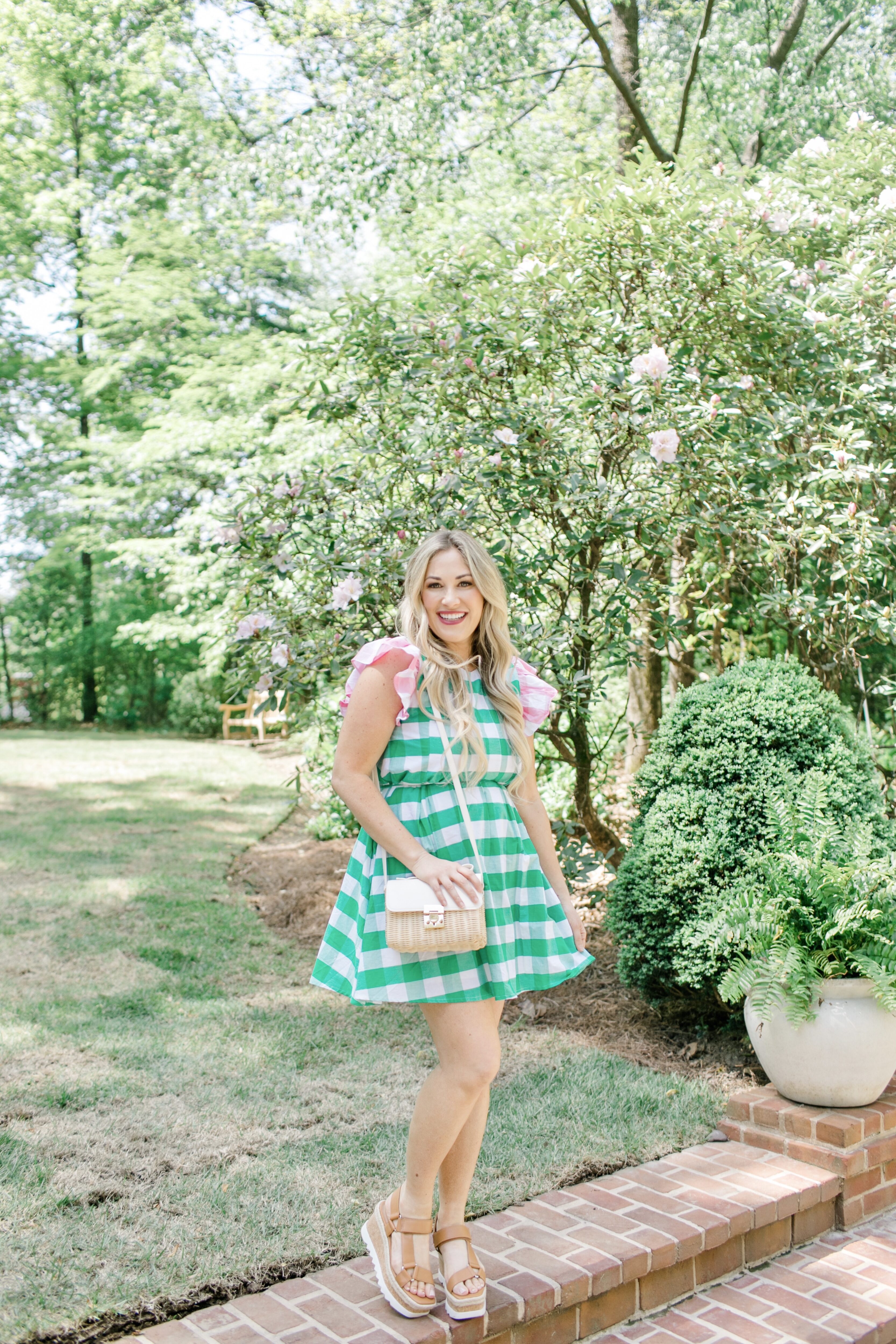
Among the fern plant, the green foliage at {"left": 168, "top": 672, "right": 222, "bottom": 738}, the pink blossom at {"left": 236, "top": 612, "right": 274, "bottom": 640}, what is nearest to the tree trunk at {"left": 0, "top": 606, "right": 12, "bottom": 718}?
the green foliage at {"left": 168, "top": 672, "right": 222, "bottom": 738}

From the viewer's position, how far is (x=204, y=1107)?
322cm

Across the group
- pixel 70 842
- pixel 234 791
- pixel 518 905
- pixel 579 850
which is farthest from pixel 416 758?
pixel 234 791

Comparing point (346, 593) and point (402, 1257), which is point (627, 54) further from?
point (402, 1257)

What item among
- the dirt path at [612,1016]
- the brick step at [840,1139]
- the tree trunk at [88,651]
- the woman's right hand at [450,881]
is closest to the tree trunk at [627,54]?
the dirt path at [612,1016]

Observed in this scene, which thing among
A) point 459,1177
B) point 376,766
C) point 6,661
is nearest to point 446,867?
point 376,766

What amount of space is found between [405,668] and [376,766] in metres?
0.22

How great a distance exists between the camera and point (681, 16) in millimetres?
10328

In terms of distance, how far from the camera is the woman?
2117mm

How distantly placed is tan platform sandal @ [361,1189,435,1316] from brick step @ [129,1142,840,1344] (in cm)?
3

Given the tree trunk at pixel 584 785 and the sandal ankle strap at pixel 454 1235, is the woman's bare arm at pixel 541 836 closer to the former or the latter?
the sandal ankle strap at pixel 454 1235

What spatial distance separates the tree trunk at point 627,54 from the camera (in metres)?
7.39

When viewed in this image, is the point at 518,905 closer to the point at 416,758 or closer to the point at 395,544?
the point at 416,758

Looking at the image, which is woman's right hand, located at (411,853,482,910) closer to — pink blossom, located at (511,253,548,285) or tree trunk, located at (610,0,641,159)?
pink blossom, located at (511,253,548,285)

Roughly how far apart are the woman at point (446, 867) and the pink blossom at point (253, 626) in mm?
1888
